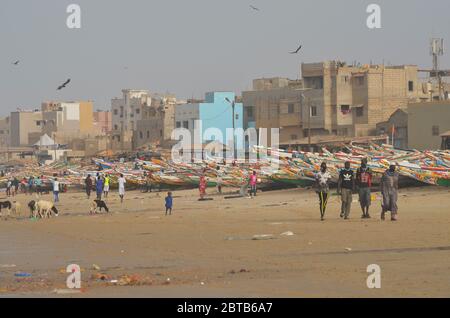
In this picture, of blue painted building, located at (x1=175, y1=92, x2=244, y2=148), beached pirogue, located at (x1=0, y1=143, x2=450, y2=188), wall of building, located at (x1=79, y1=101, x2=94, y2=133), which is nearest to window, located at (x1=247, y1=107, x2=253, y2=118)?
blue painted building, located at (x1=175, y1=92, x2=244, y2=148)

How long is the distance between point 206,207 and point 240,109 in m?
45.2

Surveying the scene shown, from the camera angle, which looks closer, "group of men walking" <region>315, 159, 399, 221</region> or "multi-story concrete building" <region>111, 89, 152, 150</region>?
"group of men walking" <region>315, 159, 399, 221</region>

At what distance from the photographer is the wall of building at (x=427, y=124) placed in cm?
5162

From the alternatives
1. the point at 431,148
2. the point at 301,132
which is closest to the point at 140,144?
the point at 301,132

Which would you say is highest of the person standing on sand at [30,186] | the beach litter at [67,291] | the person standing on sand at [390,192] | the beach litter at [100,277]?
the person standing on sand at [390,192]

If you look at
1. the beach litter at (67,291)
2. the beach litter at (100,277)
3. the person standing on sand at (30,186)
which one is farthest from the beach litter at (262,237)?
the person standing on sand at (30,186)

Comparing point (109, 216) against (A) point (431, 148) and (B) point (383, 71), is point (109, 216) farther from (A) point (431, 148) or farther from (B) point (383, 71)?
(B) point (383, 71)

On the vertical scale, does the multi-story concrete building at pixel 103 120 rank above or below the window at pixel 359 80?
below

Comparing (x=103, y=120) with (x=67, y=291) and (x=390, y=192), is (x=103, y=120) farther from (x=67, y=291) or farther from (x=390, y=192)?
(x=67, y=291)

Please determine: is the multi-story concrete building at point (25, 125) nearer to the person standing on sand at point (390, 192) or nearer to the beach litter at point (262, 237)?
the person standing on sand at point (390, 192)

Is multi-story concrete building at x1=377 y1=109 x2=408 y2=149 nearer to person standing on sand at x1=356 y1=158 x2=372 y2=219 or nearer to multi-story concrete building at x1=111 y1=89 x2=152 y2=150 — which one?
person standing on sand at x1=356 y1=158 x2=372 y2=219

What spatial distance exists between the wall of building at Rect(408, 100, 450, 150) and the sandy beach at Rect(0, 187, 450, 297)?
25.3m

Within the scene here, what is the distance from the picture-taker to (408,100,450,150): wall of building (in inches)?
2032

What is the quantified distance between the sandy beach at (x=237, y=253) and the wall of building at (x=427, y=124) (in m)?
25.3
